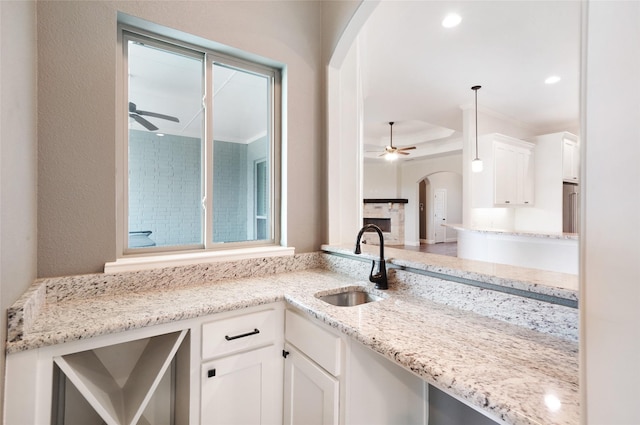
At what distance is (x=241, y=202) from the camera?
2.10 meters

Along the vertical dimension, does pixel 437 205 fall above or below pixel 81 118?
below

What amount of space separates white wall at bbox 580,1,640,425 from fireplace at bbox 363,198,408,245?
8.65 m

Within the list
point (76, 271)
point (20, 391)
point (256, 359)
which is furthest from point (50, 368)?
point (256, 359)

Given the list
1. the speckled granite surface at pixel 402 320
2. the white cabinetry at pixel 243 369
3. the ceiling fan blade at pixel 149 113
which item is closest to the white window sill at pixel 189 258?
the speckled granite surface at pixel 402 320

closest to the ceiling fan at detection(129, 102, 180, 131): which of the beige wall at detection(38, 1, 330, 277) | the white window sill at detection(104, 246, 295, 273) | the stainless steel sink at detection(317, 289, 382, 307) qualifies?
the beige wall at detection(38, 1, 330, 277)

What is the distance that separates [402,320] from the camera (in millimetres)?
1176

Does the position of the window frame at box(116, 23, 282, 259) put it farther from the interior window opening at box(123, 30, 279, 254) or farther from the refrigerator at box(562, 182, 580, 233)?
the refrigerator at box(562, 182, 580, 233)

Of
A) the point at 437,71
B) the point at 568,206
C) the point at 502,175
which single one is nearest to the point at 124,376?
the point at 437,71

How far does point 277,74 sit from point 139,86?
89cm

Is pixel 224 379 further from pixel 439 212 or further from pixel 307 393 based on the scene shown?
pixel 439 212

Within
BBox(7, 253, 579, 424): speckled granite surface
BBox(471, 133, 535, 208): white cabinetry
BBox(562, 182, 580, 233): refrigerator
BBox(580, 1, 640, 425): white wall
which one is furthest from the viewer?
BBox(562, 182, 580, 233): refrigerator

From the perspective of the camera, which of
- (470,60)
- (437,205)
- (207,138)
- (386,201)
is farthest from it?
(437,205)

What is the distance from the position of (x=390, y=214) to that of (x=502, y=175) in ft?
14.5

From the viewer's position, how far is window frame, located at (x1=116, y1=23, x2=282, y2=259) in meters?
1.61
